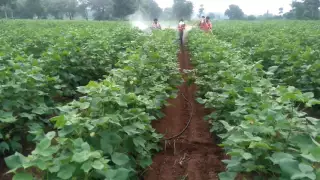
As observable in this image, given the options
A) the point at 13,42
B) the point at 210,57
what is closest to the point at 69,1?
the point at 13,42

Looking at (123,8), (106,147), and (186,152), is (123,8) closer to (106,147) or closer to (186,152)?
(186,152)

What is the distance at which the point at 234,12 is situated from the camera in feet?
282

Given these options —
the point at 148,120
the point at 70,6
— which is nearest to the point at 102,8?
the point at 70,6

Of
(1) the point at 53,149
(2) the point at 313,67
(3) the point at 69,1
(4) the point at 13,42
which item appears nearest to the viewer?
(1) the point at 53,149

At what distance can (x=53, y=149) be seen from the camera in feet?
7.76

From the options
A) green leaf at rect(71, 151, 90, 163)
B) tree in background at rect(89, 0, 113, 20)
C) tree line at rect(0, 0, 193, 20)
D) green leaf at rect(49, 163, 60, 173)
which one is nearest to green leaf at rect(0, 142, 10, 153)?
green leaf at rect(49, 163, 60, 173)

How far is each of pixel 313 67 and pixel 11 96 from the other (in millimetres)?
4859

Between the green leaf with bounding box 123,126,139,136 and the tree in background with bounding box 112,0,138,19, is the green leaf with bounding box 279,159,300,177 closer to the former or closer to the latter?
the green leaf with bounding box 123,126,139,136

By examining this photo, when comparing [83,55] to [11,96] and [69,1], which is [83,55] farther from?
[69,1]

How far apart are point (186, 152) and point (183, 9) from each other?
58871 mm

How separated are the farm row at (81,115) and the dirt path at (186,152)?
0.33 meters

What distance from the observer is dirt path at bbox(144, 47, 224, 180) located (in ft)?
13.8

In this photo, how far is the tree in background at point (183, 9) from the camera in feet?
201

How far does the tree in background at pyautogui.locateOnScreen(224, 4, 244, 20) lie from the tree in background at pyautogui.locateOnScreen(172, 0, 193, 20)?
24.5 m
